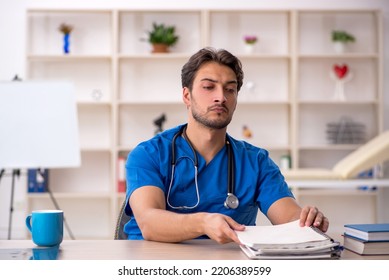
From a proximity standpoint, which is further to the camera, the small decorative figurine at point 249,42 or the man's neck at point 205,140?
the small decorative figurine at point 249,42

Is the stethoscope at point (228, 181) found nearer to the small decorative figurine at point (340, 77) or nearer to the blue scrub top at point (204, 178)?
the blue scrub top at point (204, 178)

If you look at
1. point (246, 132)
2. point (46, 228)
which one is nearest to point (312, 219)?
point (46, 228)

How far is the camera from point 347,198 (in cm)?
479

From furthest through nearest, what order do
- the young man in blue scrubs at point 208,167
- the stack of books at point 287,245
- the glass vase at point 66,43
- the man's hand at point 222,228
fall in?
the glass vase at point 66,43, the young man in blue scrubs at point 208,167, the man's hand at point 222,228, the stack of books at point 287,245

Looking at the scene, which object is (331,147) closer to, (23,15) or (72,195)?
(72,195)

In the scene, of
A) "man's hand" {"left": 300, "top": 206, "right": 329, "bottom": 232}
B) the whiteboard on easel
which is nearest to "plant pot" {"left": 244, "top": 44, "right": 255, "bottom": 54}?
the whiteboard on easel

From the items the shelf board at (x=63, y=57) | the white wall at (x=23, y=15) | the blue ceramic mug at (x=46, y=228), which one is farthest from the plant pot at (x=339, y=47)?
the blue ceramic mug at (x=46, y=228)

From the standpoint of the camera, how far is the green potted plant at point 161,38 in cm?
457

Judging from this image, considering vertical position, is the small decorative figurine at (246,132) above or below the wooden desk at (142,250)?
above

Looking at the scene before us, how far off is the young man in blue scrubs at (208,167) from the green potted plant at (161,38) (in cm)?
291

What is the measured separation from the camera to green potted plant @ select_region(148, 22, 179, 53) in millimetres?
4570

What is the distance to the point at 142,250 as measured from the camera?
1.17 m
